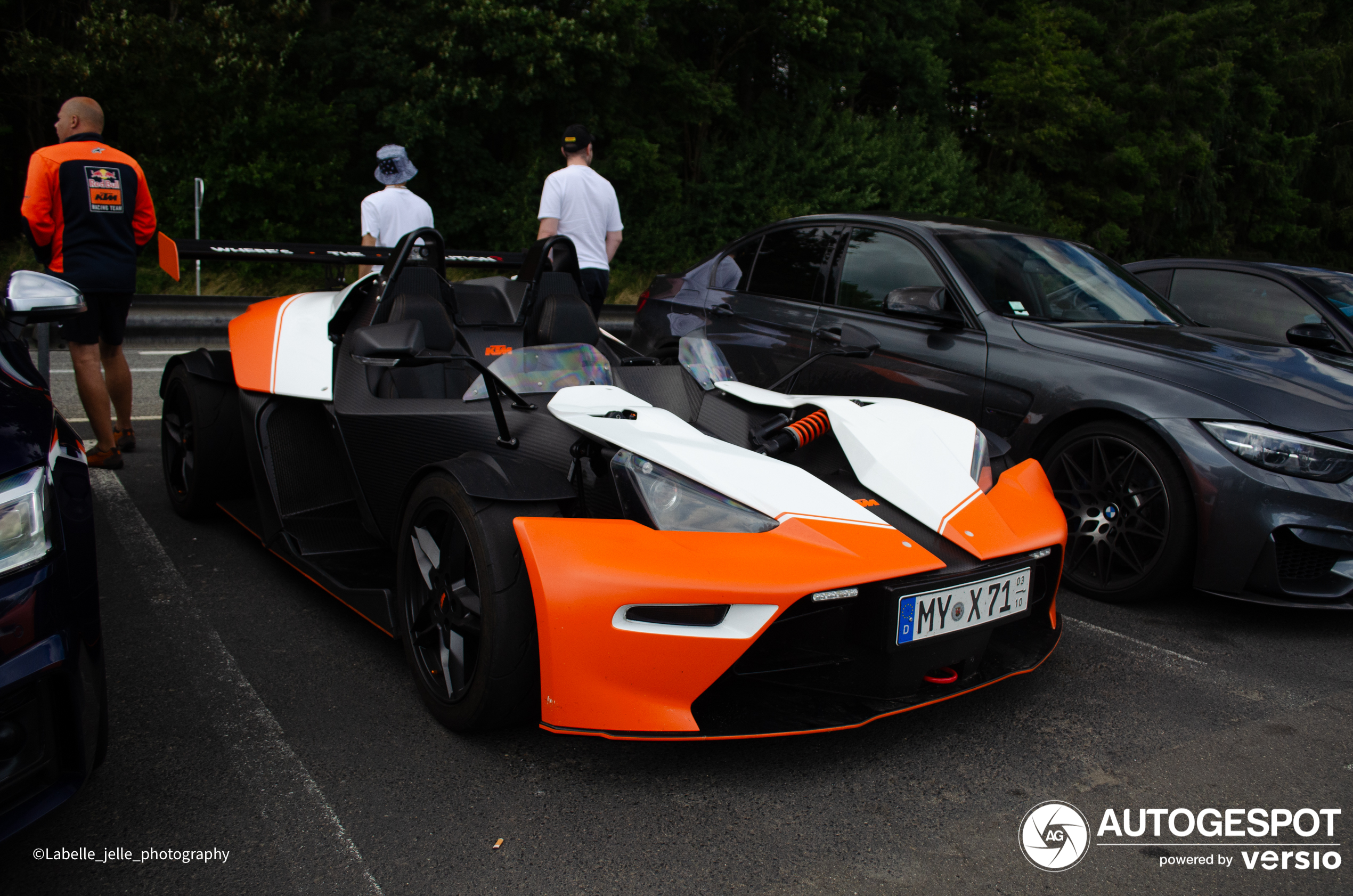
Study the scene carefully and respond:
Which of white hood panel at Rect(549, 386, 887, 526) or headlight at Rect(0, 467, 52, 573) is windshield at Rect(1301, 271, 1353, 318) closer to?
white hood panel at Rect(549, 386, 887, 526)

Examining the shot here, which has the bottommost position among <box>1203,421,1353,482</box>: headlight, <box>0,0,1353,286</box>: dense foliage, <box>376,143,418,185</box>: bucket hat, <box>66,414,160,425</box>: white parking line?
<box>66,414,160,425</box>: white parking line

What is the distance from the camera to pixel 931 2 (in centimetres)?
2411

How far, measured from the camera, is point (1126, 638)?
11.0ft

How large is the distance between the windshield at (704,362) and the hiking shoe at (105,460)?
343 centimetres

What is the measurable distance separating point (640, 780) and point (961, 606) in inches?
35.6

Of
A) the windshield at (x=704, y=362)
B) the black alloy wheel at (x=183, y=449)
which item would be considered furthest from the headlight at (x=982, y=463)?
the black alloy wheel at (x=183, y=449)

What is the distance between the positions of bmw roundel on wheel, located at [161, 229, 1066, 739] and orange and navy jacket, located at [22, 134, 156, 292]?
1983 mm

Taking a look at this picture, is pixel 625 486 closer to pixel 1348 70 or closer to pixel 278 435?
pixel 278 435

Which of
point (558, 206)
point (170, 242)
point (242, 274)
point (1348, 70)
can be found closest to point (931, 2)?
point (1348, 70)

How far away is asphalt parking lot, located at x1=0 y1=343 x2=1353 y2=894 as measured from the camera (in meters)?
2.00

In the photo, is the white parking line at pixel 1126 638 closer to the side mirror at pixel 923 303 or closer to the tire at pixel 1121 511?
the tire at pixel 1121 511

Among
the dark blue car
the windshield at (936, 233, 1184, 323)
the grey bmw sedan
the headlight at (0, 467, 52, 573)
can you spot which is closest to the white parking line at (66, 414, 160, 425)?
the grey bmw sedan

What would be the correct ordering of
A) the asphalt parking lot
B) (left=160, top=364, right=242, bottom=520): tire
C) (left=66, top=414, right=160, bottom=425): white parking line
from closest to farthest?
the asphalt parking lot, (left=160, top=364, right=242, bottom=520): tire, (left=66, top=414, right=160, bottom=425): white parking line

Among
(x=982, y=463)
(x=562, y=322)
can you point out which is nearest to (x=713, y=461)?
(x=982, y=463)
